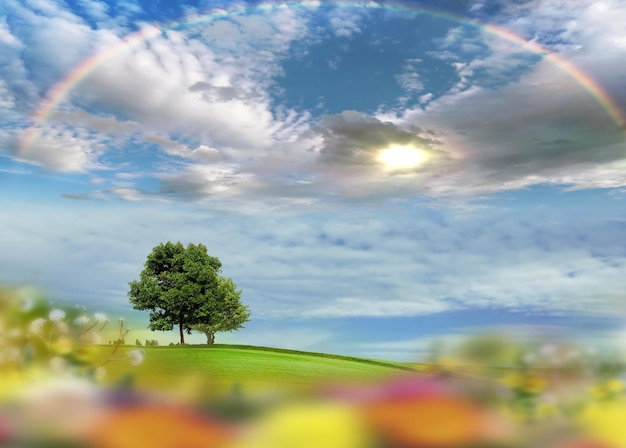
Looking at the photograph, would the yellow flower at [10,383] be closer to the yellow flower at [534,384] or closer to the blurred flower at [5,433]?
the blurred flower at [5,433]

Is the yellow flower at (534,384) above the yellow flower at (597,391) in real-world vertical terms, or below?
above

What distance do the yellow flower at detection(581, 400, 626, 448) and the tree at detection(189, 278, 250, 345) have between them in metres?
40.4

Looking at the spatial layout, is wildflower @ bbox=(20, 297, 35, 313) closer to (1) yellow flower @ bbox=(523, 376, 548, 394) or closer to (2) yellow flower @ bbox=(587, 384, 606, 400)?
(1) yellow flower @ bbox=(523, 376, 548, 394)

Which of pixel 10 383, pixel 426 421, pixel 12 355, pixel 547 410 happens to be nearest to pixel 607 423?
pixel 547 410

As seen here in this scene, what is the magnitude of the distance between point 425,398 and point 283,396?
10.1 inches

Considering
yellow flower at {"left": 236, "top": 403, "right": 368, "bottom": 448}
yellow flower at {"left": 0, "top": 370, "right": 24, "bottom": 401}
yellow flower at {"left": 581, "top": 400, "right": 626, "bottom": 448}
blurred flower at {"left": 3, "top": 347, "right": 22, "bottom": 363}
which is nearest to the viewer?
yellow flower at {"left": 236, "top": 403, "right": 368, "bottom": 448}

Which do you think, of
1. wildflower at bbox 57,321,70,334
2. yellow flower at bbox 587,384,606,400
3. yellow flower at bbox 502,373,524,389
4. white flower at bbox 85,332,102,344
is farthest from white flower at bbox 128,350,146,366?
yellow flower at bbox 587,384,606,400

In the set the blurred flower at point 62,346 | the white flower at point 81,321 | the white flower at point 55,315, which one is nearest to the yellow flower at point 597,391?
the blurred flower at point 62,346

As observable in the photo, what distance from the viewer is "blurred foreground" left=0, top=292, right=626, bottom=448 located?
100cm

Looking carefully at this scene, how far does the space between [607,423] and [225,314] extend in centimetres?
4224

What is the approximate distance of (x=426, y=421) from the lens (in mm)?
1010

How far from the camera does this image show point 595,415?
1155 mm

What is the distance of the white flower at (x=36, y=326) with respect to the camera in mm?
2047

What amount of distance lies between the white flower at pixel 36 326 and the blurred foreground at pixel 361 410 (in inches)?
25.5
